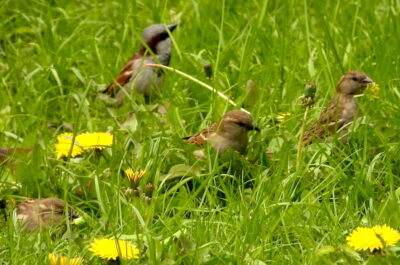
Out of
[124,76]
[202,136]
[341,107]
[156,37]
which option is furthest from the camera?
[156,37]

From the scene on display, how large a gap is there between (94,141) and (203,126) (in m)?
0.88

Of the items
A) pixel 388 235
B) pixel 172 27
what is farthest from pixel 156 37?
pixel 388 235

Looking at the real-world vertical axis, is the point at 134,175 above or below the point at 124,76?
above

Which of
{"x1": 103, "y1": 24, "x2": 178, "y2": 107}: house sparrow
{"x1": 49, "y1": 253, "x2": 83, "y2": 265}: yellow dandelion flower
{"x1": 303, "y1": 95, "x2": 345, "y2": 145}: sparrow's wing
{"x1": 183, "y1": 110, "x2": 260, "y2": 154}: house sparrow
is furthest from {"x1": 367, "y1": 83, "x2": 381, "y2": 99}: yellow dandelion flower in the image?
{"x1": 49, "y1": 253, "x2": 83, "y2": 265}: yellow dandelion flower

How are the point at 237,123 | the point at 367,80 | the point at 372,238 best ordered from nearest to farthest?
the point at 372,238, the point at 237,123, the point at 367,80

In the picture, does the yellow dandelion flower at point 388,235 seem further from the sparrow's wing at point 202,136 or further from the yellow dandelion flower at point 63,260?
the sparrow's wing at point 202,136

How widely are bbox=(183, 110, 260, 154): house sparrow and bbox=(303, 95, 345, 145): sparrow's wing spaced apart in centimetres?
37

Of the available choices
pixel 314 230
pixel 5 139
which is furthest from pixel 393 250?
pixel 5 139

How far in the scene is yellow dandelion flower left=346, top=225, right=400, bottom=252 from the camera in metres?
4.08

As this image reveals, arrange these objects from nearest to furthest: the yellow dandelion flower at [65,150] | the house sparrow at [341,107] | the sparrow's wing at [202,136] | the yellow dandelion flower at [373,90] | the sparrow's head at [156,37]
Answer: the yellow dandelion flower at [65,150] → the sparrow's wing at [202,136] → the house sparrow at [341,107] → the yellow dandelion flower at [373,90] → the sparrow's head at [156,37]

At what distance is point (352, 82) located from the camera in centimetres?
611

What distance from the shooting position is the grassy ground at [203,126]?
4.59 m

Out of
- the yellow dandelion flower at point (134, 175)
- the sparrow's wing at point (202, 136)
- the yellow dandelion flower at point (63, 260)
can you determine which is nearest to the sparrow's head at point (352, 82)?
the sparrow's wing at point (202, 136)

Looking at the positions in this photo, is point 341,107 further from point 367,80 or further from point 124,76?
point 124,76
